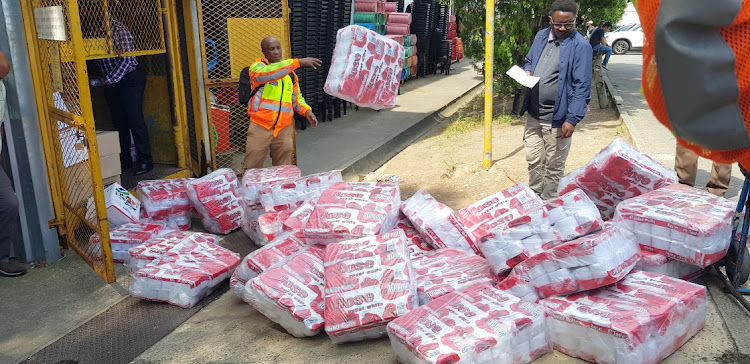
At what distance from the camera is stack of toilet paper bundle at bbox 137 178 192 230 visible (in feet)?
18.2


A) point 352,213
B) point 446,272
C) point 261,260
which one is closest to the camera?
point 446,272

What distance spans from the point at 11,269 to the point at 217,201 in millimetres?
1684

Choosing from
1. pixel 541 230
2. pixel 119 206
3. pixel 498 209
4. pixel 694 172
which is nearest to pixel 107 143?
pixel 119 206

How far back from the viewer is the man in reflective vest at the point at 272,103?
5695mm

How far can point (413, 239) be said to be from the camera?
14.6 feet

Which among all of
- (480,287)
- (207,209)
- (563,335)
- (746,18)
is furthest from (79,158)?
(746,18)

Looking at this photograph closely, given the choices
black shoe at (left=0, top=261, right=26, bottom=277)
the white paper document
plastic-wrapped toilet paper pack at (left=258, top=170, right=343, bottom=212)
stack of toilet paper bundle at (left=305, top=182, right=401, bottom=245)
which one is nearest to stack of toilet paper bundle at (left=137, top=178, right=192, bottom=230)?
plastic-wrapped toilet paper pack at (left=258, top=170, right=343, bottom=212)

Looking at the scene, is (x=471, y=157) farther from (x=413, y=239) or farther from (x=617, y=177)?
(x=413, y=239)

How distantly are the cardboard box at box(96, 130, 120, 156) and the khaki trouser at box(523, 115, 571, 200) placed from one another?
381 centimetres

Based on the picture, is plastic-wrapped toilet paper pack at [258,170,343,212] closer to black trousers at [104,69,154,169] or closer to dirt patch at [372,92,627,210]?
dirt patch at [372,92,627,210]

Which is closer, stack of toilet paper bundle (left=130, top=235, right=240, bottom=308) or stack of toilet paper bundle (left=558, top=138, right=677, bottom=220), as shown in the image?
stack of toilet paper bundle (left=130, top=235, right=240, bottom=308)

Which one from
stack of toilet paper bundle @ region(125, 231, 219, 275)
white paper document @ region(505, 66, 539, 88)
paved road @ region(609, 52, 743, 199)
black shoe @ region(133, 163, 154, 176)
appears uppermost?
white paper document @ region(505, 66, 539, 88)

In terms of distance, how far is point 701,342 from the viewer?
134 inches

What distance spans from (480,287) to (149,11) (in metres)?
4.59
